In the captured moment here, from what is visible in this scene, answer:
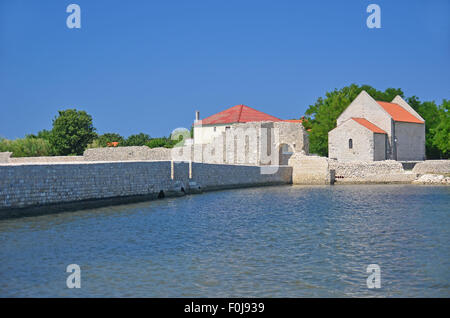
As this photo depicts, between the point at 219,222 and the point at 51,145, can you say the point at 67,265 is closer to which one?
the point at 219,222

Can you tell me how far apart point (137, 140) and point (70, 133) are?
1408 centimetres

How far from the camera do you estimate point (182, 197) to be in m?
23.8

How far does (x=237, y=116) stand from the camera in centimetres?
5859

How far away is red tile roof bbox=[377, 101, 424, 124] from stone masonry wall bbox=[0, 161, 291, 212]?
68.4 ft

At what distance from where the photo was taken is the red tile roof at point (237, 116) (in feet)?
191

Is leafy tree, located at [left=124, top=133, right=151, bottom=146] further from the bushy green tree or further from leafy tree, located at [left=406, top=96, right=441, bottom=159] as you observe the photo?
leafy tree, located at [left=406, top=96, right=441, bottom=159]

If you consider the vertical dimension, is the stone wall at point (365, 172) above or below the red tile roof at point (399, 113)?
below

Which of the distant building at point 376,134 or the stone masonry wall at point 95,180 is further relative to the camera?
the distant building at point 376,134

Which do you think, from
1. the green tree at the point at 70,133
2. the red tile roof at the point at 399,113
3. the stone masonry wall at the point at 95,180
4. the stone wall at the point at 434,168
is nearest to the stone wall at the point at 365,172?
the stone wall at the point at 434,168

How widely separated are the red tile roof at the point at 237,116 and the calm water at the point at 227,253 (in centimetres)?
4157

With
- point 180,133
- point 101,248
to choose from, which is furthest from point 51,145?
point 101,248

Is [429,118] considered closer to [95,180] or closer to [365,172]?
[365,172]

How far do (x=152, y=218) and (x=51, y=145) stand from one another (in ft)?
129

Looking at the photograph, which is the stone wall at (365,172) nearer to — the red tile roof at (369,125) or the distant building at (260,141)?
the distant building at (260,141)
